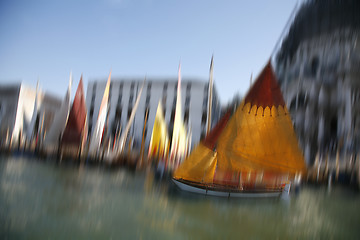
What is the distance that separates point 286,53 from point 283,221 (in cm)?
4417

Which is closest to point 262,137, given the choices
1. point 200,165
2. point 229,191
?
point 200,165

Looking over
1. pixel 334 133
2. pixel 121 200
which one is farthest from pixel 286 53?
pixel 121 200

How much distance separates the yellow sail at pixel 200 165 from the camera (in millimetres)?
13847

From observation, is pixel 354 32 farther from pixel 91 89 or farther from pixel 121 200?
pixel 91 89

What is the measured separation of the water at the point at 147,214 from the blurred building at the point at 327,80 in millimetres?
20174

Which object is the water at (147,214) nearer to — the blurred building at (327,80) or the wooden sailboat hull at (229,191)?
the wooden sailboat hull at (229,191)

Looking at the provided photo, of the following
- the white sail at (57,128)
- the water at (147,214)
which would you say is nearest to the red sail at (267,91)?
the water at (147,214)

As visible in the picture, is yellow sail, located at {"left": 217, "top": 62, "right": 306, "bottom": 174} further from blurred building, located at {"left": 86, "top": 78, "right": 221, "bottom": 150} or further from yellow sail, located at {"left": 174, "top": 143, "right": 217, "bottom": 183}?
blurred building, located at {"left": 86, "top": 78, "right": 221, "bottom": 150}

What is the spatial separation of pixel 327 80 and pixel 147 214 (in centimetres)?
3805

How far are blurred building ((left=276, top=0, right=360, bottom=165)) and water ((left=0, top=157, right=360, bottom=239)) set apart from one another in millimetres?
20174

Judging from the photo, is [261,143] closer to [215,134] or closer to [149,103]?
[215,134]

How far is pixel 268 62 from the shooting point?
1021cm

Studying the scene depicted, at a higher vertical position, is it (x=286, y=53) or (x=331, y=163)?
(x=286, y=53)

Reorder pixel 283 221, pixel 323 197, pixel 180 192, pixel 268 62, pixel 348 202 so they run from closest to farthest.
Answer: pixel 268 62 < pixel 283 221 < pixel 180 192 < pixel 348 202 < pixel 323 197
